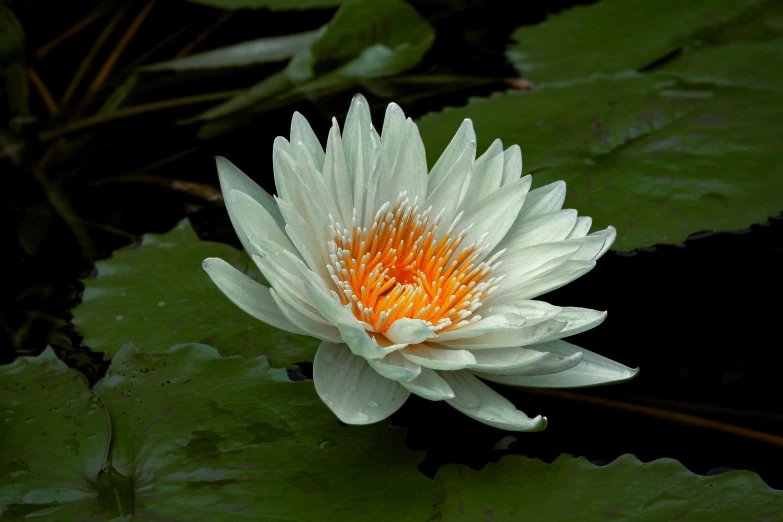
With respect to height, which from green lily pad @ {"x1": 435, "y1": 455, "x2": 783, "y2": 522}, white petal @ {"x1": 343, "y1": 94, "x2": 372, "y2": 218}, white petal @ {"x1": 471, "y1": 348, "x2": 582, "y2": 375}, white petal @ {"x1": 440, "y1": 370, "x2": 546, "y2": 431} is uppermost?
white petal @ {"x1": 343, "y1": 94, "x2": 372, "y2": 218}

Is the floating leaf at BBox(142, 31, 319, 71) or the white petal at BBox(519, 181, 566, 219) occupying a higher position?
the floating leaf at BBox(142, 31, 319, 71)

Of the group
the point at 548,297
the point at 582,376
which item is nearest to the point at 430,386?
the point at 582,376

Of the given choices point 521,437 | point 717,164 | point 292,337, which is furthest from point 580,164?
point 292,337

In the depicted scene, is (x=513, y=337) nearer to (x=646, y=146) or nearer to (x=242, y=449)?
(x=242, y=449)

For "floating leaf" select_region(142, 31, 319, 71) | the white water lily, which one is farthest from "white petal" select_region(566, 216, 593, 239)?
"floating leaf" select_region(142, 31, 319, 71)

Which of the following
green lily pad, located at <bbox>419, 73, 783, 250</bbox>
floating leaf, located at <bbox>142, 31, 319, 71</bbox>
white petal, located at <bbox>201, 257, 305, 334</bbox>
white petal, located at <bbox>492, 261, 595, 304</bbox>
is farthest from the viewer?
floating leaf, located at <bbox>142, 31, 319, 71</bbox>

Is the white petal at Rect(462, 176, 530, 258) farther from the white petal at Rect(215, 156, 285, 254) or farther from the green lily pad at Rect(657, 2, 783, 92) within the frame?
the green lily pad at Rect(657, 2, 783, 92)
